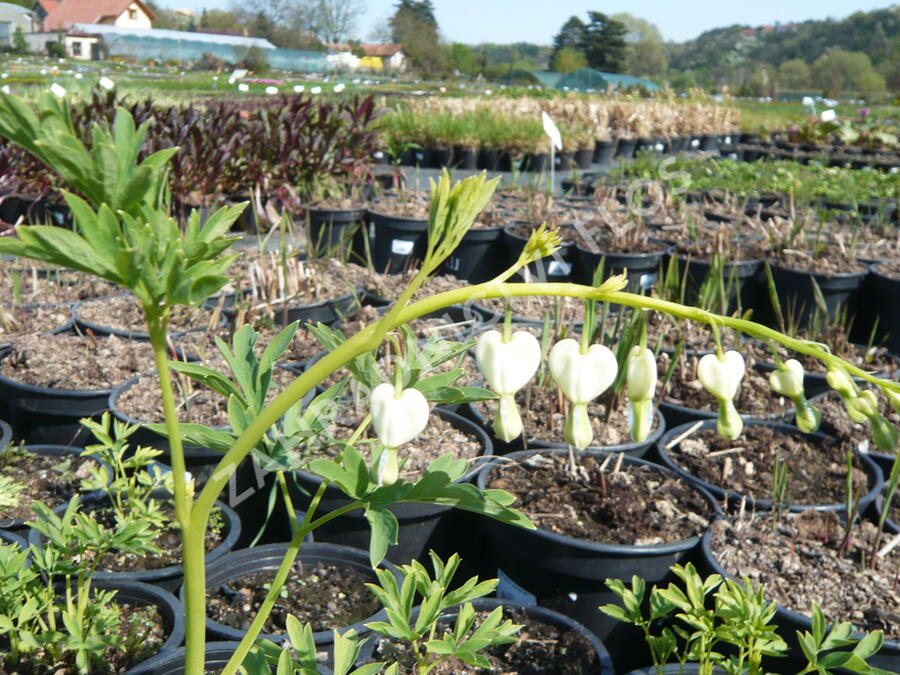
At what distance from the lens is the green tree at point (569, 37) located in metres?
73.3

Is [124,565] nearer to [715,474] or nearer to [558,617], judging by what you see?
[558,617]

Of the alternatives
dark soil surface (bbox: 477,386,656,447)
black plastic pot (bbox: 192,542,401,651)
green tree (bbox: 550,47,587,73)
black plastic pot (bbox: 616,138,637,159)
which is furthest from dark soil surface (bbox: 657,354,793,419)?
green tree (bbox: 550,47,587,73)

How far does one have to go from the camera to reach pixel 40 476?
2604 mm

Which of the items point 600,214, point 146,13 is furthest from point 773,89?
point 146,13

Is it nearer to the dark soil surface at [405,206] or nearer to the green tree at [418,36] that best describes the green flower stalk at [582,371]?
the dark soil surface at [405,206]

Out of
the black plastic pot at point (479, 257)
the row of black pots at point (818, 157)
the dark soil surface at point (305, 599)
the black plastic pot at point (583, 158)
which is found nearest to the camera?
the dark soil surface at point (305, 599)

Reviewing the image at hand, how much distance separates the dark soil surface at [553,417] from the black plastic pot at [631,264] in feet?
6.98

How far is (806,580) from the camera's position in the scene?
2152mm

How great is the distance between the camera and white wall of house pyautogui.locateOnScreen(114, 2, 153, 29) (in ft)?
229

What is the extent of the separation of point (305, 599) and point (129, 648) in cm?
45

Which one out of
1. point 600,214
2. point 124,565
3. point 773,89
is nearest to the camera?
point 124,565

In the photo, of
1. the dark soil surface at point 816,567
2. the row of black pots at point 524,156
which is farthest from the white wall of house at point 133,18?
the dark soil surface at point 816,567

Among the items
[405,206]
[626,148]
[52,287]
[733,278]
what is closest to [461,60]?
[626,148]

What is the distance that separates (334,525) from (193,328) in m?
1.57
